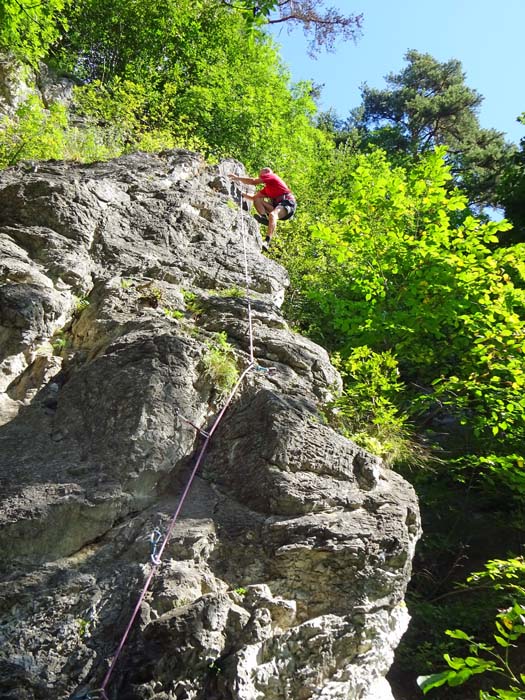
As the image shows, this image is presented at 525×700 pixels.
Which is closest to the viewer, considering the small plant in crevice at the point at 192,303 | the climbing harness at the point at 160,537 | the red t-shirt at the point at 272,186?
the climbing harness at the point at 160,537

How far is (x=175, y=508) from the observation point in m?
3.35

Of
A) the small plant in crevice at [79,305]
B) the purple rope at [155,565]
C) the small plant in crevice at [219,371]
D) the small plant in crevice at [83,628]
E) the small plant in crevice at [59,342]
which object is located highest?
the small plant in crevice at [79,305]

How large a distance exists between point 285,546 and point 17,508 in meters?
1.56

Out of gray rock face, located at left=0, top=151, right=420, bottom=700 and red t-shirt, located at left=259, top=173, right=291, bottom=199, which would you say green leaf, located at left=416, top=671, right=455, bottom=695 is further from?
red t-shirt, located at left=259, top=173, right=291, bottom=199

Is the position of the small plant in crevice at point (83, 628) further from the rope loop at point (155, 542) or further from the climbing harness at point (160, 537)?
the rope loop at point (155, 542)

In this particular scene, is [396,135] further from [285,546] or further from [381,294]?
[285,546]

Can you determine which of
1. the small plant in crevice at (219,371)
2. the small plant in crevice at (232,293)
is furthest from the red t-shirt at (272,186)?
the small plant in crevice at (219,371)

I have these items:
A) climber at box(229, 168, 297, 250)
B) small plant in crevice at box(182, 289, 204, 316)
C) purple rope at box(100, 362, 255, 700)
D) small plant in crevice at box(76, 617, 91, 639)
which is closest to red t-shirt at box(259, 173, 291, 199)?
climber at box(229, 168, 297, 250)

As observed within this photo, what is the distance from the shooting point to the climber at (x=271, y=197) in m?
8.73

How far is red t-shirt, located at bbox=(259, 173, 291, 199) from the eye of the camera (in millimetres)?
8727

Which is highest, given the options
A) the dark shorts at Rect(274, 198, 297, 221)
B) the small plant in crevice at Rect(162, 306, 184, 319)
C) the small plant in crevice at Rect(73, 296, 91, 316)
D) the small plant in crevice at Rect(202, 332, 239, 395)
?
the dark shorts at Rect(274, 198, 297, 221)

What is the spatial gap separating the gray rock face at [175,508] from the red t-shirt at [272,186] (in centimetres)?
421

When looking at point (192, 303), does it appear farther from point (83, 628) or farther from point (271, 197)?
point (271, 197)

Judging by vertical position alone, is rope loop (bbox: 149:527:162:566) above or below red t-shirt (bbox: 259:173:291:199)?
below
